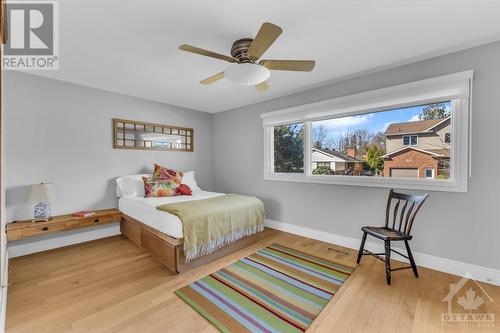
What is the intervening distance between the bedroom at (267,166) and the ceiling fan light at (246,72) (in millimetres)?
17

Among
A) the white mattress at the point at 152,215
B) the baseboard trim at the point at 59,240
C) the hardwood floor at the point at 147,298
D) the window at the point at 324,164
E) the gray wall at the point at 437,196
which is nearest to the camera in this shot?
the hardwood floor at the point at 147,298

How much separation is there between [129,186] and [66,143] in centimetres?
101

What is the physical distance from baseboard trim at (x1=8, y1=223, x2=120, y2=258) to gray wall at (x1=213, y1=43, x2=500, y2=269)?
8.43 feet

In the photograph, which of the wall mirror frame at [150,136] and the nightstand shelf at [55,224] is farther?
the wall mirror frame at [150,136]

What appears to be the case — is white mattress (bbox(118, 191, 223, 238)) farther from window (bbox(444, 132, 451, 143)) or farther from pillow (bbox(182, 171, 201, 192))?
window (bbox(444, 132, 451, 143))

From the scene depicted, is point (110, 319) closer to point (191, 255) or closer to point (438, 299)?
point (191, 255)

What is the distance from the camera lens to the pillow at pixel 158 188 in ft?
11.4

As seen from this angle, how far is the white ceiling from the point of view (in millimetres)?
1737

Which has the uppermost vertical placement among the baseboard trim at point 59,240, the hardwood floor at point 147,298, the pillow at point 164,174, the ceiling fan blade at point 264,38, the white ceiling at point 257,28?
the white ceiling at point 257,28

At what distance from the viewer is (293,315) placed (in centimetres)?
179

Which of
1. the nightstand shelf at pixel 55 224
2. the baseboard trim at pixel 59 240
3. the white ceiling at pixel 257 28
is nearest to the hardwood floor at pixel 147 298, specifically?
the baseboard trim at pixel 59 240

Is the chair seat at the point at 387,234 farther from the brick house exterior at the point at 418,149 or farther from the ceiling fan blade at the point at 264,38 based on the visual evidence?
the ceiling fan blade at the point at 264,38

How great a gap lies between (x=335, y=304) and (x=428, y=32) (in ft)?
8.38

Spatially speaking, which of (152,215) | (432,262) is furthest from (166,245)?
(432,262)
